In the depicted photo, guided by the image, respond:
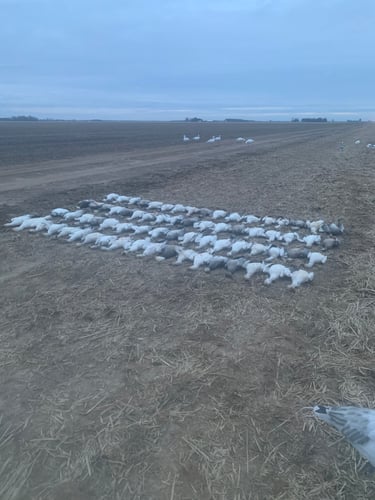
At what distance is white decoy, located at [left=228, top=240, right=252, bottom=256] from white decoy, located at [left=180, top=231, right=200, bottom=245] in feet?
2.70

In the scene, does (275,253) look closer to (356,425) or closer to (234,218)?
(234,218)

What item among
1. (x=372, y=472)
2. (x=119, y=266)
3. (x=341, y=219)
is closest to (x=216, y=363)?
(x=372, y=472)

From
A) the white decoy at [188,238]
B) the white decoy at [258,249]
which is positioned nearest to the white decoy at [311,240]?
the white decoy at [258,249]

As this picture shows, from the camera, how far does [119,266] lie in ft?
20.4

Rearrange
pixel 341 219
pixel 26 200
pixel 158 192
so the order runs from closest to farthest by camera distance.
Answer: pixel 341 219 → pixel 26 200 → pixel 158 192

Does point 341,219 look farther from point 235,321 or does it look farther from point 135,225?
point 235,321

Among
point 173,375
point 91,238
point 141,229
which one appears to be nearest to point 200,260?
point 141,229

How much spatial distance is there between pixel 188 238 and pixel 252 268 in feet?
5.83

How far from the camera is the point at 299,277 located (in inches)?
217

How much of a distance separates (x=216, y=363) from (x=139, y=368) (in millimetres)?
742

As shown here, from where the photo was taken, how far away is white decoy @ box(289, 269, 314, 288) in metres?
5.46

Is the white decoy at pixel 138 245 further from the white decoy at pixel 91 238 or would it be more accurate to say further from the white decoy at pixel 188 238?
the white decoy at pixel 91 238

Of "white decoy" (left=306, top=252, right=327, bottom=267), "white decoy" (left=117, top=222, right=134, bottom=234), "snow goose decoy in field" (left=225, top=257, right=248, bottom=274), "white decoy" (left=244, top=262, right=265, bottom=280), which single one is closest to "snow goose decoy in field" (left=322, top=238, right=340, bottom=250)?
"white decoy" (left=306, top=252, right=327, bottom=267)

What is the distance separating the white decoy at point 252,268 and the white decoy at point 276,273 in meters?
0.12
